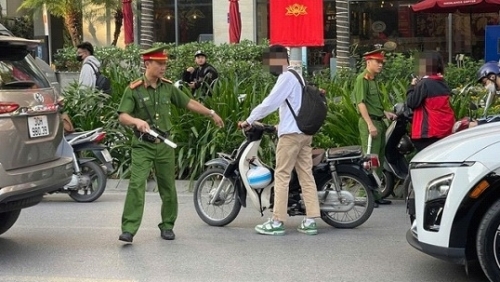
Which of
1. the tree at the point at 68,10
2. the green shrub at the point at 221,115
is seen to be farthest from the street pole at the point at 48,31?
the green shrub at the point at 221,115

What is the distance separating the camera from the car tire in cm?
543

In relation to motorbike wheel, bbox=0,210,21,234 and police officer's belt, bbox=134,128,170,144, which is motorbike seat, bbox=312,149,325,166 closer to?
police officer's belt, bbox=134,128,170,144

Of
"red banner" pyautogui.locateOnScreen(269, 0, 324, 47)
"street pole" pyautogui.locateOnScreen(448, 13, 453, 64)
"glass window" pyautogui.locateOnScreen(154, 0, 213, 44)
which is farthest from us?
"glass window" pyautogui.locateOnScreen(154, 0, 213, 44)

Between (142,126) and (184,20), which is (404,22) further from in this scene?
(142,126)

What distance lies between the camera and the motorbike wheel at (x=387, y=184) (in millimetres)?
9664

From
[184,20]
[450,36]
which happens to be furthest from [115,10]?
[450,36]

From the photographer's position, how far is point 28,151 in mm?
6605

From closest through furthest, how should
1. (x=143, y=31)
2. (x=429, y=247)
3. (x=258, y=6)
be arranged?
1. (x=429, y=247)
2. (x=143, y=31)
3. (x=258, y=6)

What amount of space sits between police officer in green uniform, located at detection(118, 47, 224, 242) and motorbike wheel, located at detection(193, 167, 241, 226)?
0.73 meters

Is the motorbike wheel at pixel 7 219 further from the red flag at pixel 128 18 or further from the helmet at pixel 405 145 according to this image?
the red flag at pixel 128 18

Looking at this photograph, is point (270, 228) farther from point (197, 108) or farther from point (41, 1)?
point (41, 1)

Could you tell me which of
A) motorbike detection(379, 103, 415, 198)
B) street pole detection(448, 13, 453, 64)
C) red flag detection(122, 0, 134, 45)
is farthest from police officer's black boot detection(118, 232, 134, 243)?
street pole detection(448, 13, 453, 64)

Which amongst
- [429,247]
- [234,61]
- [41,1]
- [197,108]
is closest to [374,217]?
[197,108]

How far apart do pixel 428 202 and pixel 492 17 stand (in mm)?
17622
